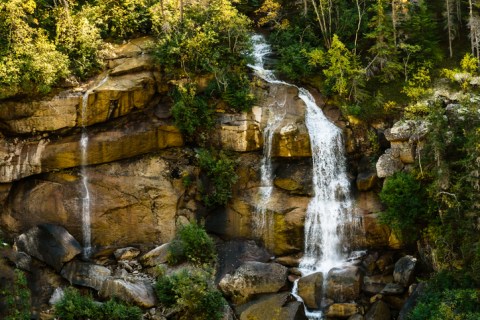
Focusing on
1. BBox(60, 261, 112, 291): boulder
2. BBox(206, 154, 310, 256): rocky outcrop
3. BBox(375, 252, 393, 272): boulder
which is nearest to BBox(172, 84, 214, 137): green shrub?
BBox(206, 154, 310, 256): rocky outcrop

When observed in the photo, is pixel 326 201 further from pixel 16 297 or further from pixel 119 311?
pixel 16 297

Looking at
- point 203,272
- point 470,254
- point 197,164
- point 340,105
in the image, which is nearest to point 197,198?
point 197,164

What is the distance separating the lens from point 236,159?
81.1ft

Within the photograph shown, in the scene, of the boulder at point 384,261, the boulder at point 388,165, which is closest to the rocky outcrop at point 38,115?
the boulder at point 388,165

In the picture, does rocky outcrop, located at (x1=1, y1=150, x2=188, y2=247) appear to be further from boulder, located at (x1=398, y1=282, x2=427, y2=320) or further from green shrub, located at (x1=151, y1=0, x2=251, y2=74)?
boulder, located at (x1=398, y1=282, x2=427, y2=320)

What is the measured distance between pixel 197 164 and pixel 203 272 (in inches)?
250

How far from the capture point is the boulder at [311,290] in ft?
64.9

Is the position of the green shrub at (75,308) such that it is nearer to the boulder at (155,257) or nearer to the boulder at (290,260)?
the boulder at (155,257)

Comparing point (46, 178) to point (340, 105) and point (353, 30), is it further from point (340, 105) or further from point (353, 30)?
point (353, 30)

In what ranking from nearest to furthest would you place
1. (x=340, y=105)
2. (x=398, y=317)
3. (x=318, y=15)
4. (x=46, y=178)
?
1. (x=398, y=317)
2. (x=46, y=178)
3. (x=340, y=105)
4. (x=318, y=15)

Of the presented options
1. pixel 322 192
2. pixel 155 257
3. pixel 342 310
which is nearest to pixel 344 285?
pixel 342 310

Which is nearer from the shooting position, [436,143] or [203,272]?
[436,143]

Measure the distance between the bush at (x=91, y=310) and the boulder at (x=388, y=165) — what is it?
1232 cm

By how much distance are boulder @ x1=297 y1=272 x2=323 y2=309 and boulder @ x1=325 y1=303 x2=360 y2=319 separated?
0.65m
